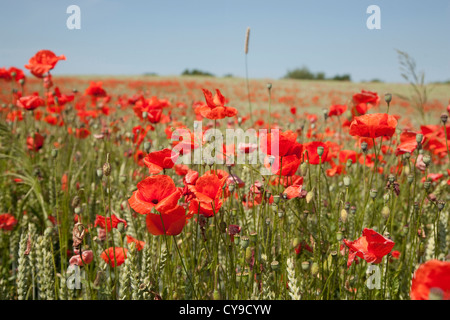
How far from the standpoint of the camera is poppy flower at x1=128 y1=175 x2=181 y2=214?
2.76 ft

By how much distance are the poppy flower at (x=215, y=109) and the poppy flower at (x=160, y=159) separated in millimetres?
223

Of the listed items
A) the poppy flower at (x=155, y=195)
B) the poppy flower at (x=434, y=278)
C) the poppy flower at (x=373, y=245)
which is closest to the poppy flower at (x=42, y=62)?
the poppy flower at (x=155, y=195)

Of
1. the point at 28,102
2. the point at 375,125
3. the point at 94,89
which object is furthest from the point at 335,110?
the point at 28,102

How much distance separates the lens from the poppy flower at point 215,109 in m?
1.18

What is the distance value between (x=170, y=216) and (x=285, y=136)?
0.36 metres

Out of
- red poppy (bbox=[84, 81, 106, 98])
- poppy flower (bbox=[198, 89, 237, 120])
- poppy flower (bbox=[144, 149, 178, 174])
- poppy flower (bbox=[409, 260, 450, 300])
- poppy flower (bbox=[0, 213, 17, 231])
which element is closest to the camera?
poppy flower (bbox=[409, 260, 450, 300])

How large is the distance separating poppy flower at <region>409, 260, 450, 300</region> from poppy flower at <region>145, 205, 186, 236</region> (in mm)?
559

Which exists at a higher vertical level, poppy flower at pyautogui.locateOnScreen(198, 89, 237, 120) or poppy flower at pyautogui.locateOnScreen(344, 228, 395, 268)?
poppy flower at pyautogui.locateOnScreen(198, 89, 237, 120)

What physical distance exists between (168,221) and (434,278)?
62cm

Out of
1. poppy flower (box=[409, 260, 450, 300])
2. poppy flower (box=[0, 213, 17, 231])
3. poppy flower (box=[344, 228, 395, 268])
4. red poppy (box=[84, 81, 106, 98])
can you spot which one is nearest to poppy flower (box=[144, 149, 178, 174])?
poppy flower (box=[344, 228, 395, 268])

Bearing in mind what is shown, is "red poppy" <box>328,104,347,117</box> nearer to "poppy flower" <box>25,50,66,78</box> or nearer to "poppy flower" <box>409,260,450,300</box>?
"poppy flower" <box>25,50,66,78</box>

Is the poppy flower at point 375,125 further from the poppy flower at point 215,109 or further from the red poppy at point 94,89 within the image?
the red poppy at point 94,89
